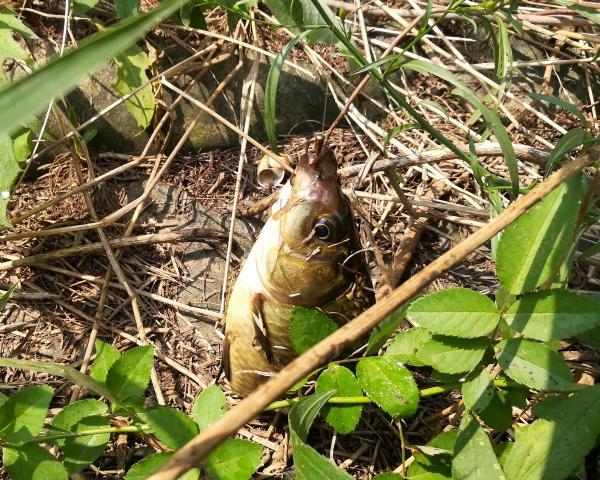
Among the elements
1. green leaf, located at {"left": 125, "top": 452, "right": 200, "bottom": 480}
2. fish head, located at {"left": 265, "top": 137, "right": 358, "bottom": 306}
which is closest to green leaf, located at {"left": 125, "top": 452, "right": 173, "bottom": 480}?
green leaf, located at {"left": 125, "top": 452, "right": 200, "bottom": 480}

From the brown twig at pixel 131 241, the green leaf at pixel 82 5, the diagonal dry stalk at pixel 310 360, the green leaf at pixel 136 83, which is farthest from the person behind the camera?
the green leaf at pixel 136 83

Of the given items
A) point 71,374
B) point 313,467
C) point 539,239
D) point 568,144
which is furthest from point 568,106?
point 71,374

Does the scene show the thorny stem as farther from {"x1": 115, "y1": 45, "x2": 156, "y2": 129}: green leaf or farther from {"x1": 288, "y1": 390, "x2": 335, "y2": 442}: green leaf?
{"x1": 115, "y1": 45, "x2": 156, "y2": 129}: green leaf

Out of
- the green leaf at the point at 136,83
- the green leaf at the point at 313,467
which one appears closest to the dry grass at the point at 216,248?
the green leaf at the point at 136,83

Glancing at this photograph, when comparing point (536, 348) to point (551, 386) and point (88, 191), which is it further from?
point (88, 191)

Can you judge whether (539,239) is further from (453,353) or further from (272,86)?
(272,86)

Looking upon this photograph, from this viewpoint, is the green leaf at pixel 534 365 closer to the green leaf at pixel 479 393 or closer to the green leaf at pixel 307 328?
the green leaf at pixel 479 393

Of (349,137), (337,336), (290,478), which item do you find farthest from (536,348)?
(349,137)

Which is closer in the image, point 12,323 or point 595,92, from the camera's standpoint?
point 12,323
